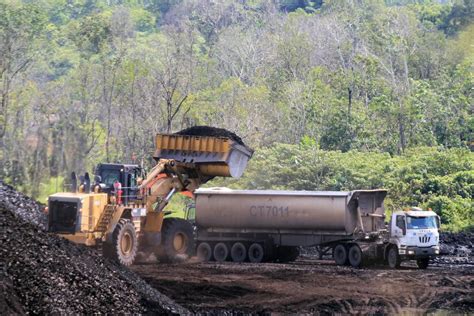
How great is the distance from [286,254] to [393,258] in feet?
13.6

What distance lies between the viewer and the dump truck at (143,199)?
30.1 m

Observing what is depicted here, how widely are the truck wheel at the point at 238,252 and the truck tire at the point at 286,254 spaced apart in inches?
54.6

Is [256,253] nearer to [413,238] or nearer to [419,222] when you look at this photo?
[413,238]

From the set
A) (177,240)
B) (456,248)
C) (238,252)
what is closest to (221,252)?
(238,252)

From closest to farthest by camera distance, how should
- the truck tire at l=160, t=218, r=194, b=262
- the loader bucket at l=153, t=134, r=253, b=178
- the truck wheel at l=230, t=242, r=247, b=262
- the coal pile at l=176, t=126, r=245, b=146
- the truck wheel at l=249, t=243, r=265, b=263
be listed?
the loader bucket at l=153, t=134, r=253, b=178, the truck tire at l=160, t=218, r=194, b=262, the coal pile at l=176, t=126, r=245, b=146, the truck wheel at l=249, t=243, r=265, b=263, the truck wheel at l=230, t=242, r=247, b=262

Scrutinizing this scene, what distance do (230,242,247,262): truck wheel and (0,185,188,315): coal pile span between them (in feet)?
43.0

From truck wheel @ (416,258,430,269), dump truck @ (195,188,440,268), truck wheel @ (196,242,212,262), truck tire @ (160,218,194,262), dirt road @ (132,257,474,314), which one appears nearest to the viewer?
dirt road @ (132,257,474,314)

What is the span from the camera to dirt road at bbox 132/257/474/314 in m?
25.1

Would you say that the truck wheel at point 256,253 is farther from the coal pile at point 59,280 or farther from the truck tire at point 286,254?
the coal pile at point 59,280

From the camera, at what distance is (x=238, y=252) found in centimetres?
3647

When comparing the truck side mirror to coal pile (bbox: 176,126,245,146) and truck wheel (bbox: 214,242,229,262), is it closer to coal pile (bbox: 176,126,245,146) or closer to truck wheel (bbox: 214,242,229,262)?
coal pile (bbox: 176,126,245,146)

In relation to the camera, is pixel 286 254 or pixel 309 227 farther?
pixel 286 254

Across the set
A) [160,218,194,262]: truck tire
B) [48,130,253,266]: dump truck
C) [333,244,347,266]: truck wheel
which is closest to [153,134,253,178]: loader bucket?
[48,130,253,266]: dump truck

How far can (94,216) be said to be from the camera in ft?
100
